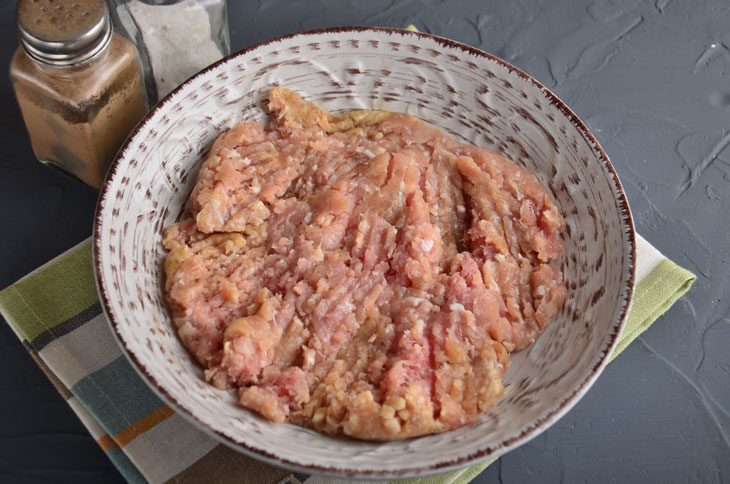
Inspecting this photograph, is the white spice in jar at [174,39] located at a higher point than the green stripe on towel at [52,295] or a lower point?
higher

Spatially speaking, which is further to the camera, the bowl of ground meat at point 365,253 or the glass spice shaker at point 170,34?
the glass spice shaker at point 170,34

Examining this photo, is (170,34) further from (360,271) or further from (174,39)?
(360,271)

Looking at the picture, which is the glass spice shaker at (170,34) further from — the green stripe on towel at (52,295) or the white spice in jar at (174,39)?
the green stripe on towel at (52,295)

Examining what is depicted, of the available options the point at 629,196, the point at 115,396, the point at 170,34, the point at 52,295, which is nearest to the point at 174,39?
the point at 170,34

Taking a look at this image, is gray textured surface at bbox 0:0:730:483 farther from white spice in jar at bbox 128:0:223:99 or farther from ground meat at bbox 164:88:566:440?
ground meat at bbox 164:88:566:440

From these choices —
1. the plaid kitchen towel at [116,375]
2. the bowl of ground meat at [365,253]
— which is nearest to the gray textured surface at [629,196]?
the plaid kitchen towel at [116,375]

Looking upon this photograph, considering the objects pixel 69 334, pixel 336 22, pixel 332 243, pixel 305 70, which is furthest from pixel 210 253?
pixel 336 22

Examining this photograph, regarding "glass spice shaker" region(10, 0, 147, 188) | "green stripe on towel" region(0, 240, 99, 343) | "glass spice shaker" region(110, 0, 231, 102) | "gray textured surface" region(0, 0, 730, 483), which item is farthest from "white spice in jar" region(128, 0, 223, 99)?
"green stripe on towel" region(0, 240, 99, 343)
